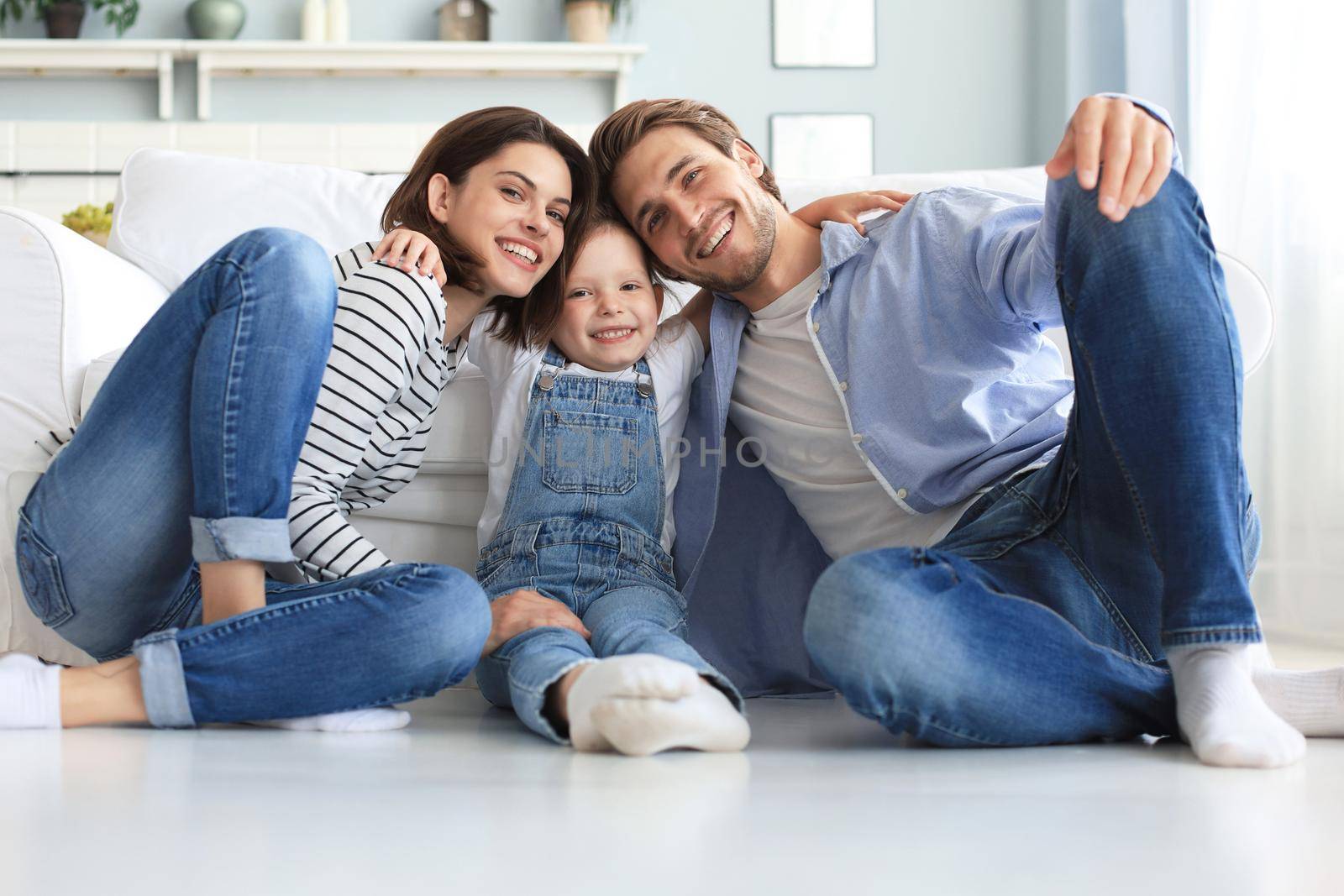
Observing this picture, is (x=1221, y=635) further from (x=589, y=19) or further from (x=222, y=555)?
(x=589, y=19)

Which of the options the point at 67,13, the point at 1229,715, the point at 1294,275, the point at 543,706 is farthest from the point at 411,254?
the point at 67,13

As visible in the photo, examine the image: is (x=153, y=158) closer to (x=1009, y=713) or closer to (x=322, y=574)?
(x=322, y=574)

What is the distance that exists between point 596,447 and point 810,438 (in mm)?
243

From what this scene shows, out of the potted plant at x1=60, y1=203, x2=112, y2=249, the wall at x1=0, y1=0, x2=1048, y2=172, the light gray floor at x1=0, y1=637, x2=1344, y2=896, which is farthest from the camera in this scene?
the wall at x1=0, y1=0, x2=1048, y2=172

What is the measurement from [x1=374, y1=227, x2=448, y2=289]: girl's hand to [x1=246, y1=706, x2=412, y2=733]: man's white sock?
0.45 metres

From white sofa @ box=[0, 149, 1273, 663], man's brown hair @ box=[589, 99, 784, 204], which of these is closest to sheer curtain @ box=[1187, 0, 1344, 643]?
white sofa @ box=[0, 149, 1273, 663]

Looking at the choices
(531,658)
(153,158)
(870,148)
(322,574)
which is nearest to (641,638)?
(531,658)

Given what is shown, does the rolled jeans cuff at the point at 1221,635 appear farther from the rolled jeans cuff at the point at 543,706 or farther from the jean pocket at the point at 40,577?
the jean pocket at the point at 40,577

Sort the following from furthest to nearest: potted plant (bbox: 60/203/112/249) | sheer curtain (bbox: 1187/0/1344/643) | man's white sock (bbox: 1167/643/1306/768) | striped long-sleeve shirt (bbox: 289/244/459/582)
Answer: potted plant (bbox: 60/203/112/249), sheer curtain (bbox: 1187/0/1344/643), striped long-sleeve shirt (bbox: 289/244/459/582), man's white sock (bbox: 1167/643/1306/768)

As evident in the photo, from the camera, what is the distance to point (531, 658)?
1.04 m

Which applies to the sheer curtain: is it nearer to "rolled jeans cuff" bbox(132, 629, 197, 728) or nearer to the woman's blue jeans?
the woman's blue jeans

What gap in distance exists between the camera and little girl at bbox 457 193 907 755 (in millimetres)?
1265

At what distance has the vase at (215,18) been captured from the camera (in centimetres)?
388

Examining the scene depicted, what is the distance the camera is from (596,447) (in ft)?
4.47
